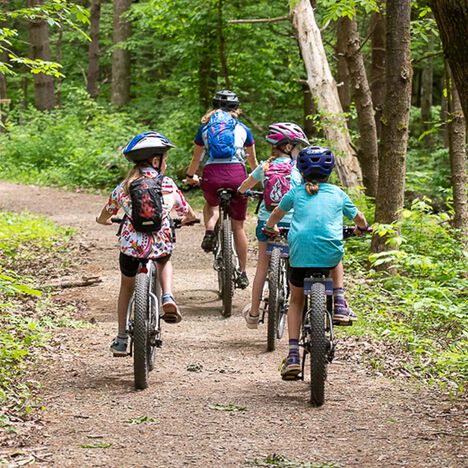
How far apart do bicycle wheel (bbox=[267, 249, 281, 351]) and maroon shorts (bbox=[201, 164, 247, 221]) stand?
182 cm

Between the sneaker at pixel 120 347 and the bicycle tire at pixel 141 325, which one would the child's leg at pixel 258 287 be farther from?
the bicycle tire at pixel 141 325

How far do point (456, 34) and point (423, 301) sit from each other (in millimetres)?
3915

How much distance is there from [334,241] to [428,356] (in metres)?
1.88

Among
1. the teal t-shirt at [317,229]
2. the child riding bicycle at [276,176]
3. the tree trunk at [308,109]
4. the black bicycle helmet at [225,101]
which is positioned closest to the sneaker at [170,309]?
the teal t-shirt at [317,229]

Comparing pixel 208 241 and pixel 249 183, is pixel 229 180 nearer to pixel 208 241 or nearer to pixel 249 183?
pixel 208 241

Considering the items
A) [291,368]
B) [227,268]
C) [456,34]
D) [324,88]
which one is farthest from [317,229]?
[324,88]

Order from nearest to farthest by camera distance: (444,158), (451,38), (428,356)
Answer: (451,38)
(428,356)
(444,158)

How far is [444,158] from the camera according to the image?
69.0 ft

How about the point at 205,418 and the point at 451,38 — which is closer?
the point at 451,38

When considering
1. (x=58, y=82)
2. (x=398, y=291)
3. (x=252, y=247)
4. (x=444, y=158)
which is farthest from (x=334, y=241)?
(x=58, y=82)

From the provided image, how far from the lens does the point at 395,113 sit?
1040 cm

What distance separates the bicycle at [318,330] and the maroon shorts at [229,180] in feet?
11.0

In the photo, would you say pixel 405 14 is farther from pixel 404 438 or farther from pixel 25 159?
pixel 25 159

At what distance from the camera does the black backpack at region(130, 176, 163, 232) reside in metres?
6.55
